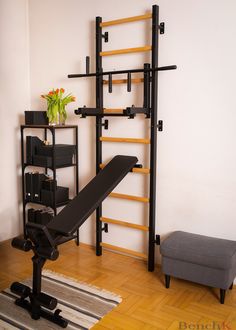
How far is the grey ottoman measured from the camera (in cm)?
265

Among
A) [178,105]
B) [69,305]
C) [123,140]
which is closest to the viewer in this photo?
[69,305]

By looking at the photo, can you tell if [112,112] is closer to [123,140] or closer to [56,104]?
[123,140]

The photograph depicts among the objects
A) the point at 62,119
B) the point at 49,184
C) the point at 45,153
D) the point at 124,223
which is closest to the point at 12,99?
the point at 62,119

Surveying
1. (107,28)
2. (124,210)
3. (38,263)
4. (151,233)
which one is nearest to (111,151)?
(124,210)

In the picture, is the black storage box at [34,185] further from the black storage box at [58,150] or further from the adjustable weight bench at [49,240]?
the adjustable weight bench at [49,240]

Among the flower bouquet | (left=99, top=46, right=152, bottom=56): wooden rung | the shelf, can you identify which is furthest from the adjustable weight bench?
(left=99, top=46, right=152, bottom=56): wooden rung

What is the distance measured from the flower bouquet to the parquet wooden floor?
Result: 4.53 feet

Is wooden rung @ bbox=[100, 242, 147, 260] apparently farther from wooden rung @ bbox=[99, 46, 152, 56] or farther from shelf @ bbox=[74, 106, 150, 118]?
wooden rung @ bbox=[99, 46, 152, 56]

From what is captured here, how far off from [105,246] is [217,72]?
1962 millimetres

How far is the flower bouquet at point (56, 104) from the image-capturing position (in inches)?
143

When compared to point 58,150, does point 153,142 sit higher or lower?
higher

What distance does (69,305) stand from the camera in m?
2.67

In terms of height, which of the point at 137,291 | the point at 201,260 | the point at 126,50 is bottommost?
the point at 137,291

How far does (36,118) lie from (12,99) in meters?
0.48
